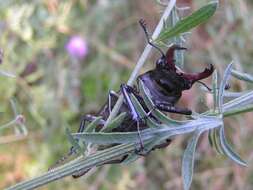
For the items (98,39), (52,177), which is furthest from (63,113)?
(52,177)

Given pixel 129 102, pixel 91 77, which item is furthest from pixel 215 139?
pixel 91 77

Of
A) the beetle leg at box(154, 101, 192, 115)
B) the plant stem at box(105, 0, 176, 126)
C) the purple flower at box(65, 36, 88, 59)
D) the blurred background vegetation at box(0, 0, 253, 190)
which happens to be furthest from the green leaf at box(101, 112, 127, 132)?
the purple flower at box(65, 36, 88, 59)

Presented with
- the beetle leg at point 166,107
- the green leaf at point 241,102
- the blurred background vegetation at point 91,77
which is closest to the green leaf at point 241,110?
the green leaf at point 241,102

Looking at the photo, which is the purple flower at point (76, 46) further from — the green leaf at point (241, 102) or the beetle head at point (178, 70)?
the green leaf at point (241, 102)

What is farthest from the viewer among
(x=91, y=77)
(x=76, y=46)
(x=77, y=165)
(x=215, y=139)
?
(x=91, y=77)

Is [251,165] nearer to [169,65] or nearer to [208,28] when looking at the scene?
[208,28]

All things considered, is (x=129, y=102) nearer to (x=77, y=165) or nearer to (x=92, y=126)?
(x=92, y=126)
